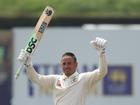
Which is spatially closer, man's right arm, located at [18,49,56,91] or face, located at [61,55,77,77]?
face, located at [61,55,77,77]

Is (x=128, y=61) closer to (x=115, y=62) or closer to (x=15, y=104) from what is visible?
(x=115, y=62)

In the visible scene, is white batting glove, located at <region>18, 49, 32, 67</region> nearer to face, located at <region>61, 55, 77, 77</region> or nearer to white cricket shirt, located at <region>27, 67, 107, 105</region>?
white cricket shirt, located at <region>27, 67, 107, 105</region>

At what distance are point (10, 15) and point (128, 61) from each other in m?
2.23

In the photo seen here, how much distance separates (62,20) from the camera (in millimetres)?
12953

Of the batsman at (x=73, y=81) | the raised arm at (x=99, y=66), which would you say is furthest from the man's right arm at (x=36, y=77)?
the raised arm at (x=99, y=66)

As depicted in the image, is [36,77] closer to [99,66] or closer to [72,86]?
[72,86]

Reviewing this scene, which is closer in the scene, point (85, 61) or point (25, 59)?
point (25, 59)

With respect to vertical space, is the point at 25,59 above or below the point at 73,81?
above

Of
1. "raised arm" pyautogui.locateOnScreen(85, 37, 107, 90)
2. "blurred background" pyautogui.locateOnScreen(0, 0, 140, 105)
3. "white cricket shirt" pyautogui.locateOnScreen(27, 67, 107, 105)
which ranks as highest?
"blurred background" pyautogui.locateOnScreen(0, 0, 140, 105)

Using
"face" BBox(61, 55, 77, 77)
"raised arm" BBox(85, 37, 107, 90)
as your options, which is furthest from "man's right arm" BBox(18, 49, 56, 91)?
"raised arm" BBox(85, 37, 107, 90)

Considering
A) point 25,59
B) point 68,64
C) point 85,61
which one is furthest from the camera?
point 85,61

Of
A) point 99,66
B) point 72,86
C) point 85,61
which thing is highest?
point 85,61

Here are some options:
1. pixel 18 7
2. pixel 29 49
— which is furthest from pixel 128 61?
pixel 29 49

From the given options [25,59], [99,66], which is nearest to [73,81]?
[99,66]
